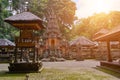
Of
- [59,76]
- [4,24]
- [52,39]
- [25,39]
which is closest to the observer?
[59,76]

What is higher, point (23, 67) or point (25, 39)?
point (25, 39)

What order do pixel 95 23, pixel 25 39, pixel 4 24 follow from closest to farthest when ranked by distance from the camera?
pixel 25 39
pixel 4 24
pixel 95 23

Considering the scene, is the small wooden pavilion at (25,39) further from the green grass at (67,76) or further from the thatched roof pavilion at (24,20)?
the green grass at (67,76)

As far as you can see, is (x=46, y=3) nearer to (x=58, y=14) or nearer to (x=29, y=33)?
(x=58, y=14)

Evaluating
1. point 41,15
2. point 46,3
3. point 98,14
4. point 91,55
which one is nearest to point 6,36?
point 41,15

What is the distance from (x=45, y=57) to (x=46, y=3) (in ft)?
52.7

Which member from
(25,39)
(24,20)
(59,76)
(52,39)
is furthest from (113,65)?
(52,39)

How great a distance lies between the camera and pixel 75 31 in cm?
5588

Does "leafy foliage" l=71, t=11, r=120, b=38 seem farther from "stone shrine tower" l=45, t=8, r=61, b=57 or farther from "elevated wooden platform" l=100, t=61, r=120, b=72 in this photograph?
"elevated wooden platform" l=100, t=61, r=120, b=72

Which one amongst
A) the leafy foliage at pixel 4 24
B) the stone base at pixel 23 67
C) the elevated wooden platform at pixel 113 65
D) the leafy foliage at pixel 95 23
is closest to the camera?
the elevated wooden platform at pixel 113 65

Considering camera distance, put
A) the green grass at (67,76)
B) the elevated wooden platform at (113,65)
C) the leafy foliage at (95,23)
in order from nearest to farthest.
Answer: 1. the green grass at (67,76)
2. the elevated wooden platform at (113,65)
3. the leafy foliage at (95,23)

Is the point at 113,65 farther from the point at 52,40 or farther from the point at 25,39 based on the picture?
the point at 52,40

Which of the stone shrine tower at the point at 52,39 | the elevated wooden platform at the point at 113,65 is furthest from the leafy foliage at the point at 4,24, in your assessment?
the elevated wooden platform at the point at 113,65

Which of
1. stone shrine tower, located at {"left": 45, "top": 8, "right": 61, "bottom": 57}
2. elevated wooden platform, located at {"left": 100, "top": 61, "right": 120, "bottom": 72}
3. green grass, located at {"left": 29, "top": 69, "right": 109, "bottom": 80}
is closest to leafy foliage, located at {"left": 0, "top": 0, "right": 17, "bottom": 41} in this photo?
stone shrine tower, located at {"left": 45, "top": 8, "right": 61, "bottom": 57}
